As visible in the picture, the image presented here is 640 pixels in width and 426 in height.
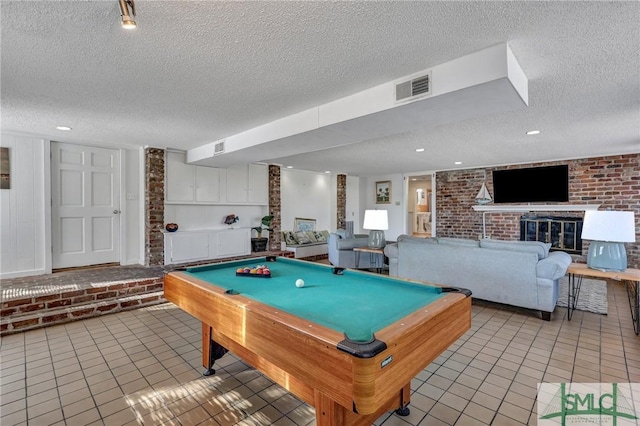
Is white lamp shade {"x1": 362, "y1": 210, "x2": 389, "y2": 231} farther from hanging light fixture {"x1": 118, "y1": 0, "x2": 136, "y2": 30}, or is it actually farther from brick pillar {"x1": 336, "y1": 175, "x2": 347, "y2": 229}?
hanging light fixture {"x1": 118, "y1": 0, "x2": 136, "y2": 30}

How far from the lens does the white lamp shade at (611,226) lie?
9.95 ft

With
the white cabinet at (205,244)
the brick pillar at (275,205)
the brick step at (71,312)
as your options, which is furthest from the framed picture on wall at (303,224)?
the brick step at (71,312)

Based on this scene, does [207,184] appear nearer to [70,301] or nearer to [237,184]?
[237,184]

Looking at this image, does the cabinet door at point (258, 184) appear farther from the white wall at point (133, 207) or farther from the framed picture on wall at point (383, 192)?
the framed picture on wall at point (383, 192)

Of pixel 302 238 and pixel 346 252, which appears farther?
pixel 302 238

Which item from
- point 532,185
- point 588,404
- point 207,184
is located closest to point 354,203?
point 532,185

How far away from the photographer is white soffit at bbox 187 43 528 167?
196 centimetres

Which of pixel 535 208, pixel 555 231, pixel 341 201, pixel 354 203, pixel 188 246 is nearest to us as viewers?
pixel 188 246

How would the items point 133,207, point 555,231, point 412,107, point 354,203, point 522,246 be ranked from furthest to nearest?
point 354,203 → point 555,231 → point 133,207 → point 522,246 → point 412,107

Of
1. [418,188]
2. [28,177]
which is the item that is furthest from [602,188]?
[28,177]

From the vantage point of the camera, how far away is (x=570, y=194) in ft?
19.6

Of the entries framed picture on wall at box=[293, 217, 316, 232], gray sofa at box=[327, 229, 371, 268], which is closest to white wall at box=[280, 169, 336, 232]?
framed picture on wall at box=[293, 217, 316, 232]

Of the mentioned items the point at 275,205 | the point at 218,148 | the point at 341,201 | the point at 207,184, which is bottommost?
the point at 275,205

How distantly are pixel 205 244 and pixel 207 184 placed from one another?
1.16 m
